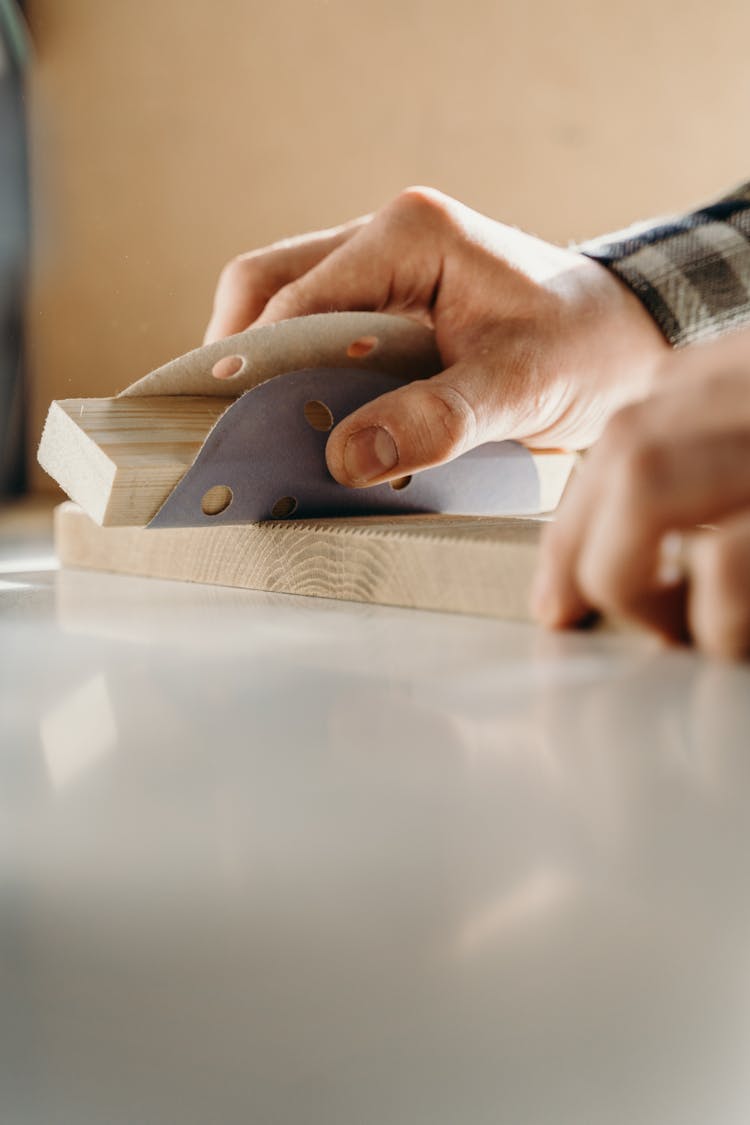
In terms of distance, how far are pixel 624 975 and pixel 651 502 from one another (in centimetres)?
23

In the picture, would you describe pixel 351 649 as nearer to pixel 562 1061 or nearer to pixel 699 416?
pixel 699 416

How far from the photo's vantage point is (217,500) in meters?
0.69

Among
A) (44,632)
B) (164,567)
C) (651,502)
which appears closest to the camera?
(651,502)

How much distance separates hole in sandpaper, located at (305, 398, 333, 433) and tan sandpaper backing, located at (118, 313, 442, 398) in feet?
0.11

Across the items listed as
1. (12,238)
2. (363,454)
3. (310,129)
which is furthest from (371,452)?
(310,129)

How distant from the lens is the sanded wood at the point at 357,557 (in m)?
0.55

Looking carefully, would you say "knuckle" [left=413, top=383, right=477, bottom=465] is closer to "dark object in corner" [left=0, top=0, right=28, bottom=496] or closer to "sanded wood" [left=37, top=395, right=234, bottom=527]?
"sanded wood" [left=37, top=395, right=234, bottom=527]

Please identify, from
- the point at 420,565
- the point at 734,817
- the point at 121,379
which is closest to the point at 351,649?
the point at 420,565

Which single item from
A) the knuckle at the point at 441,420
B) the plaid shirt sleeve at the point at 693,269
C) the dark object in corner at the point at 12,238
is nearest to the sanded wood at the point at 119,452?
the knuckle at the point at 441,420

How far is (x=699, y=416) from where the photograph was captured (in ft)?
1.35

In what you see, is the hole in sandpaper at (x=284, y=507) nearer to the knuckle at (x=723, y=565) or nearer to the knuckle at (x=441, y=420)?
the knuckle at (x=441, y=420)

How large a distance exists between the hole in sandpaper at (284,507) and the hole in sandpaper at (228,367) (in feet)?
0.31

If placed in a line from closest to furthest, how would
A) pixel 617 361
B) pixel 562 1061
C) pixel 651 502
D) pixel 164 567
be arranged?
pixel 562 1061
pixel 651 502
pixel 164 567
pixel 617 361

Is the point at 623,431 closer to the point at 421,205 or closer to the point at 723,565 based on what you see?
the point at 723,565
